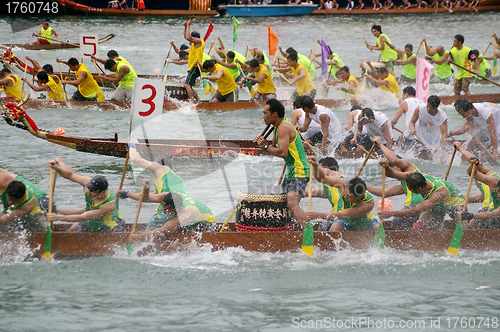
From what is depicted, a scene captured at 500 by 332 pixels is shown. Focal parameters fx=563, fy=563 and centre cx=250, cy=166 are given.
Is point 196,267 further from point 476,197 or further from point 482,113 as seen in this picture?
point 482,113

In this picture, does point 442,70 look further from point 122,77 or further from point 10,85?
point 10,85

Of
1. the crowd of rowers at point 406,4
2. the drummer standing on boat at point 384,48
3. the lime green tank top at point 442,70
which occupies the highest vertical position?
the crowd of rowers at point 406,4

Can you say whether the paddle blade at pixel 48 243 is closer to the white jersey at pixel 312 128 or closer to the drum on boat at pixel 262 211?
the drum on boat at pixel 262 211

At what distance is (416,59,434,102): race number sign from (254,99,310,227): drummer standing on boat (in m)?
5.24

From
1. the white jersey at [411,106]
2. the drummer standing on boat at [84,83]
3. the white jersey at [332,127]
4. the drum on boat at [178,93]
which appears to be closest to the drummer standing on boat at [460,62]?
the white jersey at [411,106]

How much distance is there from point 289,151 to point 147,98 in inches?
116

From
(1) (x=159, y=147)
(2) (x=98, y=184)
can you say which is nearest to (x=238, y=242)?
(2) (x=98, y=184)

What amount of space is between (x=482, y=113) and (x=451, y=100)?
16.1ft

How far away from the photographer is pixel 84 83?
580 inches

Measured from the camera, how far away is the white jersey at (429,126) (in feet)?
35.9

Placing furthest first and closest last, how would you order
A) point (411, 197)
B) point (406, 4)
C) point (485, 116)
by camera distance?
point (406, 4) < point (485, 116) < point (411, 197)

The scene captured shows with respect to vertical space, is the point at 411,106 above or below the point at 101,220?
above

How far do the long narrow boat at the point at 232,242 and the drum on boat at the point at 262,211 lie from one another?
6.2 inches

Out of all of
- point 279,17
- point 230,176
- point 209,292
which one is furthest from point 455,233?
point 279,17
